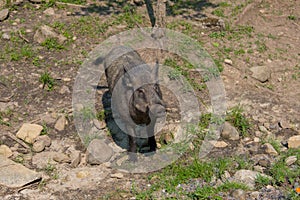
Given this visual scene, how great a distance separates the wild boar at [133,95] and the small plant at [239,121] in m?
1.39

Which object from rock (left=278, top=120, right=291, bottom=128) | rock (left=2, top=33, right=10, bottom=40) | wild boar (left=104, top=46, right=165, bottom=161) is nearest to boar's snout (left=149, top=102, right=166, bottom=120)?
wild boar (left=104, top=46, right=165, bottom=161)

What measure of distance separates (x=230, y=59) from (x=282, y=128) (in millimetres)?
2257

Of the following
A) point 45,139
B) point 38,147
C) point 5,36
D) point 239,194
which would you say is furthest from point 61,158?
point 5,36

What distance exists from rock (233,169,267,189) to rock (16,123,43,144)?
305 centimetres

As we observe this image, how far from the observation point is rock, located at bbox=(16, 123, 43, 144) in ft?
22.4

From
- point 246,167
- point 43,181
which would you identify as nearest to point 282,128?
point 246,167

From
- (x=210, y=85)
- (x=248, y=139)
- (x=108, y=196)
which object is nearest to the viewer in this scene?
(x=108, y=196)

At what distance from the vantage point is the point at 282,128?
23.4ft

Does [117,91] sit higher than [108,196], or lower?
higher

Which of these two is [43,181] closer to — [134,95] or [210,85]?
[134,95]

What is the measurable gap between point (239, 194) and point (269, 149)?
123 centimetres

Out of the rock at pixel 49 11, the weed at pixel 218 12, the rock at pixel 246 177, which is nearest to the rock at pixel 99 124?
the rock at pixel 246 177

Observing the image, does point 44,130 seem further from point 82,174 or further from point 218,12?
point 218,12

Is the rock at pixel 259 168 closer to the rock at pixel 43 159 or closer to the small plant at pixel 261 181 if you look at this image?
the small plant at pixel 261 181
